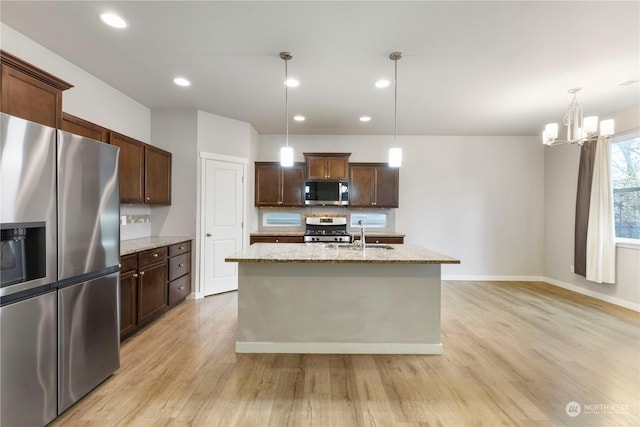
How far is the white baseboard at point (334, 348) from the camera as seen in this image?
101 inches

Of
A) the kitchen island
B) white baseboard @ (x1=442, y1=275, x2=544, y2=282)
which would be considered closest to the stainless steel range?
white baseboard @ (x1=442, y1=275, x2=544, y2=282)

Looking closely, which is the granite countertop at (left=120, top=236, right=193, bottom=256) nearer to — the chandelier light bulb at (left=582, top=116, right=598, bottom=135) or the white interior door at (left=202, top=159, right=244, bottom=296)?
the white interior door at (left=202, top=159, right=244, bottom=296)

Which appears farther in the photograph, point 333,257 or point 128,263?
point 128,263

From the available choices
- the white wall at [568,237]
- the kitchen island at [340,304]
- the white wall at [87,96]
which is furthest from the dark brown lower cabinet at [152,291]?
the white wall at [568,237]

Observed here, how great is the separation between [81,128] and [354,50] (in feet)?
8.54

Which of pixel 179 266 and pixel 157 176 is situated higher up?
pixel 157 176

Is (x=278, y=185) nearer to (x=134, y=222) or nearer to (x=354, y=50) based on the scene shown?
(x=134, y=222)

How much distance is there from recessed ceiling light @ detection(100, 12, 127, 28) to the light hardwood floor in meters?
2.72

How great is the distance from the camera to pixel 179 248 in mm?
3816

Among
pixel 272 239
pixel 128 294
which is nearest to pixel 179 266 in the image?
pixel 128 294

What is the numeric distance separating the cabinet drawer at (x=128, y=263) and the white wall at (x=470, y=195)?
10.2ft

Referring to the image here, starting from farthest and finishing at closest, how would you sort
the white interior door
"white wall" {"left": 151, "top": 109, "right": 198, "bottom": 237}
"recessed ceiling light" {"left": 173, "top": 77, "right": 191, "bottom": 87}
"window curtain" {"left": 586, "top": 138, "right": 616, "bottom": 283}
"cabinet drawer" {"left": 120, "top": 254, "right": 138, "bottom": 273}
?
the white interior door < "white wall" {"left": 151, "top": 109, "right": 198, "bottom": 237} < "window curtain" {"left": 586, "top": 138, "right": 616, "bottom": 283} < "recessed ceiling light" {"left": 173, "top": 77, "right": 191, "bottom": 87} < "cabinet drawer" {"left": 120, "top": 254, "right": 138, "bottom": 273}

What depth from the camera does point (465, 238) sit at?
17.9ft

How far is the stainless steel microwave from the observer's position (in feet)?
16.7
